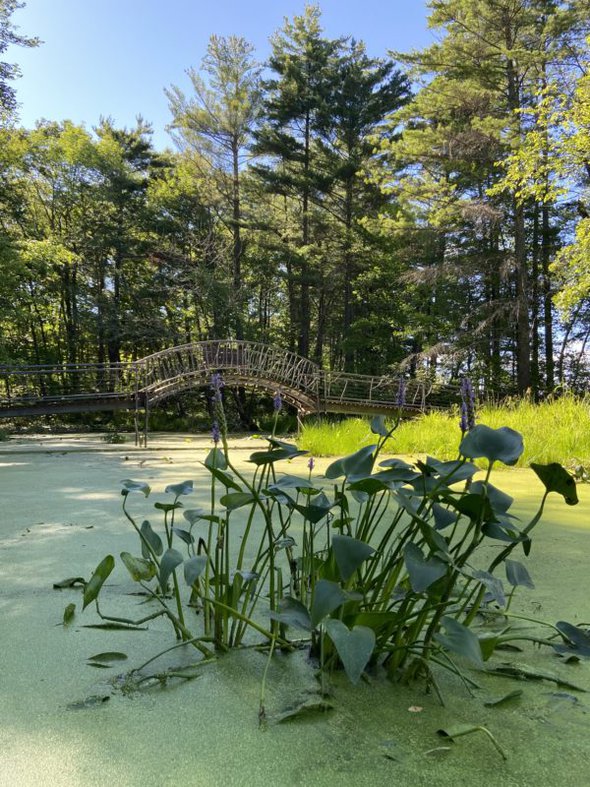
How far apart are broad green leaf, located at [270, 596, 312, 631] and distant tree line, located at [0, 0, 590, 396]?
369 inches

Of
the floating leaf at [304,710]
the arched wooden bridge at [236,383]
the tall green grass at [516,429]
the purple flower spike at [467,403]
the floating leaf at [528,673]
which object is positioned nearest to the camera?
the floating leaf at [304,710]

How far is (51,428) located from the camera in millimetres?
11594

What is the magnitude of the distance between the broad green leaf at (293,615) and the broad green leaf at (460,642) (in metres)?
0.19

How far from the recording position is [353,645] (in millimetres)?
622

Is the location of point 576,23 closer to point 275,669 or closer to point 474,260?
point 474,260

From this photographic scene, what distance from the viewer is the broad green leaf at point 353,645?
0.59 metres

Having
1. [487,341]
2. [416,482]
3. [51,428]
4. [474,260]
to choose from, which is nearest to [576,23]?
[474,260]

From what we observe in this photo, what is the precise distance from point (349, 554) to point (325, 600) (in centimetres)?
7

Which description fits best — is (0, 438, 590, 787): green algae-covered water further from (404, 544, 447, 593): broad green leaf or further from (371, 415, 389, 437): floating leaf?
(371, 415, 389, 437): floating leaf

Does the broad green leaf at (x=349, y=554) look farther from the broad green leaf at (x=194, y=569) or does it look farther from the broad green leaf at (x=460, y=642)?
the broad green leaf at (x=194, y=569)

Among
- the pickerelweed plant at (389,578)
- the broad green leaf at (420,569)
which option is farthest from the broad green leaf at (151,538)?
the broad green leaf at (420,569)

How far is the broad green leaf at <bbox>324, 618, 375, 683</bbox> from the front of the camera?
0.59 m

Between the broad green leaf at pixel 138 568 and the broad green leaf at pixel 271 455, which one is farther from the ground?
the broad green leaf at pixel 271 455

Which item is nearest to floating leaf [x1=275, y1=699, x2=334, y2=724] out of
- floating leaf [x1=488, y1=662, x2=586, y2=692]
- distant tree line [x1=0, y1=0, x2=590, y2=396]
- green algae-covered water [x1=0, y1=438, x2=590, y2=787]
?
green algae-covered water [x1=0, y1=438, x2=590, y2=787]
